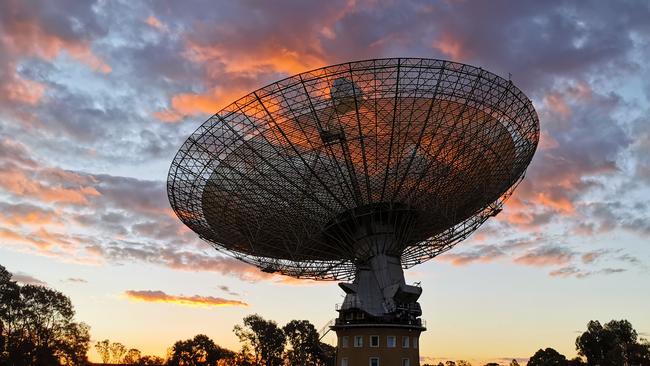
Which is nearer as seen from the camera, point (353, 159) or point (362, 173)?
point (353, 159)

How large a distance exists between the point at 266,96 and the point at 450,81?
1279 cm

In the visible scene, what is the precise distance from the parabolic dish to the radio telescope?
96 millimetres

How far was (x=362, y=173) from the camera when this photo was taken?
4656cm

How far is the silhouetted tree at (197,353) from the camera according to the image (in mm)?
102750

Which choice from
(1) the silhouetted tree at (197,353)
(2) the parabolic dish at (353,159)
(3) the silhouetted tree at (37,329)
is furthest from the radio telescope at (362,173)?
(1) the silhouetted tree at (197,353)

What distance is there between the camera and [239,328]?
10212 cm

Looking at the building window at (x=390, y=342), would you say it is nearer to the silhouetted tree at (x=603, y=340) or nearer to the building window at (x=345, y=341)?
the building window at (x=345, y=341)

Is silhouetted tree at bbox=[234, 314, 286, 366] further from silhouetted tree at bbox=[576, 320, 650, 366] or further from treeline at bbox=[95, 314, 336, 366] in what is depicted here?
silhouetted tree at bbox=[576, 320, 650, 366]

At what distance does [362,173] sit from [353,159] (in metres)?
2.18

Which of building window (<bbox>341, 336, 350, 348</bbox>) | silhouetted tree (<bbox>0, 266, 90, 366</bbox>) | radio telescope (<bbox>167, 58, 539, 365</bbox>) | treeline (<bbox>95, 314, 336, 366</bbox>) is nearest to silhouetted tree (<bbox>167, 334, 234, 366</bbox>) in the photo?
treeline (<bbox>95, 314, 336, 366</bbox>)

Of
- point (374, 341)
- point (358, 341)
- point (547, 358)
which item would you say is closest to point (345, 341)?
point (358, 341)

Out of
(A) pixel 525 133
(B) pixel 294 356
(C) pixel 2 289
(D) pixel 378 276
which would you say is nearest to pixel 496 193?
(A) pixel 525 133

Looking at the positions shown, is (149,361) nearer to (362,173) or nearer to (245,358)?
(245,358)

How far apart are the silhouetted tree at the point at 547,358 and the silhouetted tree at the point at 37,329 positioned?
270ft
